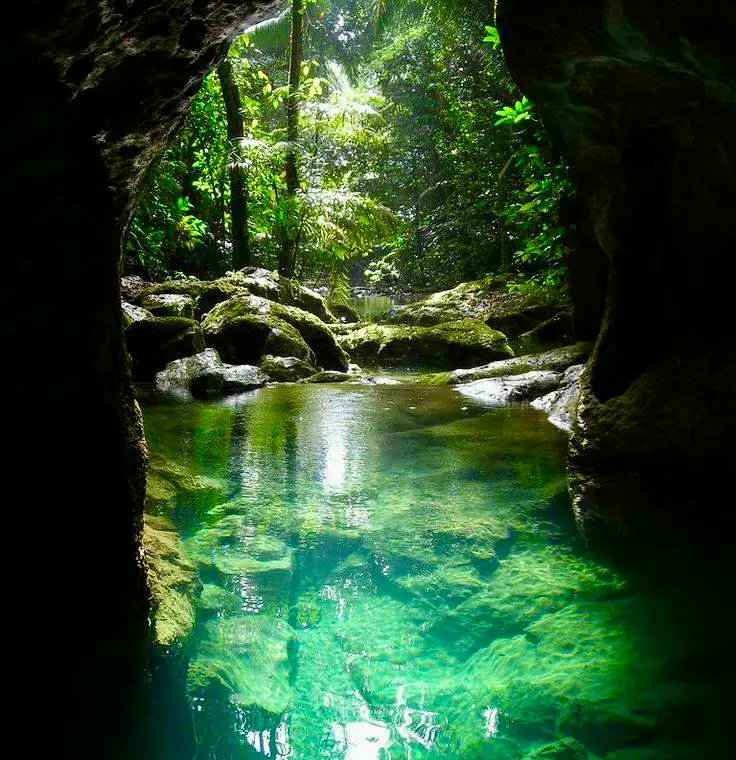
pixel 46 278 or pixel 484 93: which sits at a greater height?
pixel 484 93

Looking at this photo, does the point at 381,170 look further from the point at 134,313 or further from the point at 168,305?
the point at 134,313

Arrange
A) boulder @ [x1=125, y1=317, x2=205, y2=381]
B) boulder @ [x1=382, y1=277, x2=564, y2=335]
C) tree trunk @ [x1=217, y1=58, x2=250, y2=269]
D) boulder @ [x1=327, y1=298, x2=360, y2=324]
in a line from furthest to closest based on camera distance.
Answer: boulder @ [x1=327, y1=298, x2=360, y2=324] < tree trunk @ [x1=217, y1=58, x2=250, y2=269] < boulder @ [x1=382, y1=277, x2=564, y2=335] < boulder @ [x1=125, y1=317, x2=205, y2=381]

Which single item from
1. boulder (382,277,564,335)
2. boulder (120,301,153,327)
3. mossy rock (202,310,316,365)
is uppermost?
boulder (382,277,564,335)

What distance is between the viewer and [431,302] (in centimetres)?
1570

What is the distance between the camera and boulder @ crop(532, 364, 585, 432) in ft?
19.9

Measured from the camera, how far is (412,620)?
2602 millimetres

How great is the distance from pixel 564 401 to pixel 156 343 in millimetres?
5940

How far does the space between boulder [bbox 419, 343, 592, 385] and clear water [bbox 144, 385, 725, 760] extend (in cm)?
319

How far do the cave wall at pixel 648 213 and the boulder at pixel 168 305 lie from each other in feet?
23.6

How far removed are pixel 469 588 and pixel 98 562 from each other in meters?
1.69

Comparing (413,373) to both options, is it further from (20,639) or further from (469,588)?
(20,639)

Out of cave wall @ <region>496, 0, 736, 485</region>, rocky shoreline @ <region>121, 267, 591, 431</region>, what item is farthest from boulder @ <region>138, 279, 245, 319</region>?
cave wall @ <region>496, 0, 736, 485</region>

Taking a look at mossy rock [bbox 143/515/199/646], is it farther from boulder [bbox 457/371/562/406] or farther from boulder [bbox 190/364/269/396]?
boulder [bbox 190/364/269/396]

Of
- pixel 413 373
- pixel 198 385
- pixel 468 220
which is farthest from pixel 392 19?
pixel 198 385
